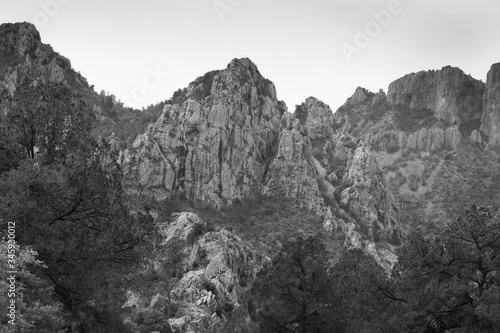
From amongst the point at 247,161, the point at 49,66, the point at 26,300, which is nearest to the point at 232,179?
the point at 247,161

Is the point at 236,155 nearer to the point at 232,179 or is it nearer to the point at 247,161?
the point at 247,161

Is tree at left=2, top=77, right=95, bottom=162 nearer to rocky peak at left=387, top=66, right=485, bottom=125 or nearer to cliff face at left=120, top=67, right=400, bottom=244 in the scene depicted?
cliff face at left=120, top=67, right=400, bottom=244

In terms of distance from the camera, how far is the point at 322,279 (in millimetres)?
32125

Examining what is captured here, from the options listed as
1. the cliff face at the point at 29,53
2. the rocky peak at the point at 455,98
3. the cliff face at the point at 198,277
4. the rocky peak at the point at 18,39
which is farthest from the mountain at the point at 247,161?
the rocky peak at the point at 455,98

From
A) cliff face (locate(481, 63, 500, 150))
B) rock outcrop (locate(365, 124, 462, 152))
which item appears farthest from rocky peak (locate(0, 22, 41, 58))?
cliff face (locate(481, 63, 500, 150))

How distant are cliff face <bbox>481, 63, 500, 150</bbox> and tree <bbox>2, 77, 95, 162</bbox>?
577 feet

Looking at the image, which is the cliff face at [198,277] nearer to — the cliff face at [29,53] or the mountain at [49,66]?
the mountain at [49,66]

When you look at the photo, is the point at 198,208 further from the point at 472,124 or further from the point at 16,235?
the point at 472,124

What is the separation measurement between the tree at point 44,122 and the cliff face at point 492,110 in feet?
577

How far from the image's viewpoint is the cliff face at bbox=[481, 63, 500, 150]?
17462 centimetres

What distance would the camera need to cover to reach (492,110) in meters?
182

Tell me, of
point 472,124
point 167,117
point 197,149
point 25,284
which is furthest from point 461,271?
point 472,124

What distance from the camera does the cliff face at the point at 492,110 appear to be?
17462cm

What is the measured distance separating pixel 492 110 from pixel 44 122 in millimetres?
188656
